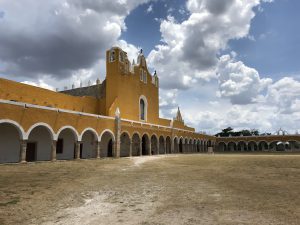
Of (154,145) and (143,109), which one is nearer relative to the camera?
(154,145)

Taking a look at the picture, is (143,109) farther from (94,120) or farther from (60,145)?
(60,145)

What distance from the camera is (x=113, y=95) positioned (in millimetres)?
31250

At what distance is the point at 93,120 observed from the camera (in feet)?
78.0

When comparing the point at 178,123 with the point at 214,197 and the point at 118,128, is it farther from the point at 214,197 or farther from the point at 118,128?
the point at 214,197

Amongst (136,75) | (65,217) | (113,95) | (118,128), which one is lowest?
(65,217)

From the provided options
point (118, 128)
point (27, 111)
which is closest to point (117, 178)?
point (27, 111)

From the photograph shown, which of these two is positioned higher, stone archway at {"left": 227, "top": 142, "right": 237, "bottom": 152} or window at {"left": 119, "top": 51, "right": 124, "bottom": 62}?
window at {"left": 119, "top": 51, "right": 124, "bottom": 62}

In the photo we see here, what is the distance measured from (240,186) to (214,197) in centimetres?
222

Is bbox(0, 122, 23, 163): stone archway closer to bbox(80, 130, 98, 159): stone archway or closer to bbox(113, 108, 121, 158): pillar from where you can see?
bbox(80, 130, 98, 159): stone archway

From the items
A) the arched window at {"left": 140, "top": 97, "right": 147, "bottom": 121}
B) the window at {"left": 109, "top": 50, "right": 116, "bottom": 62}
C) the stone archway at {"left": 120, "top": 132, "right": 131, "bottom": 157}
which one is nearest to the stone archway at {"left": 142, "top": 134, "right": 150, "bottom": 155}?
the arched window at {"left": 140, "top": 97, "right": 147, "bottom": 121}

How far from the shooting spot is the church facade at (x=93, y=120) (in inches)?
742

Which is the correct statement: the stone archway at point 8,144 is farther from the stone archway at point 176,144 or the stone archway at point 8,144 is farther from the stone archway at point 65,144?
the stone archway at point 176,144

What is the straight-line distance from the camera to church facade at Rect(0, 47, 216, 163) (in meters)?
18.8

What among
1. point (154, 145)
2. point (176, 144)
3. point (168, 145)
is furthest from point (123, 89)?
point (176, 144)
